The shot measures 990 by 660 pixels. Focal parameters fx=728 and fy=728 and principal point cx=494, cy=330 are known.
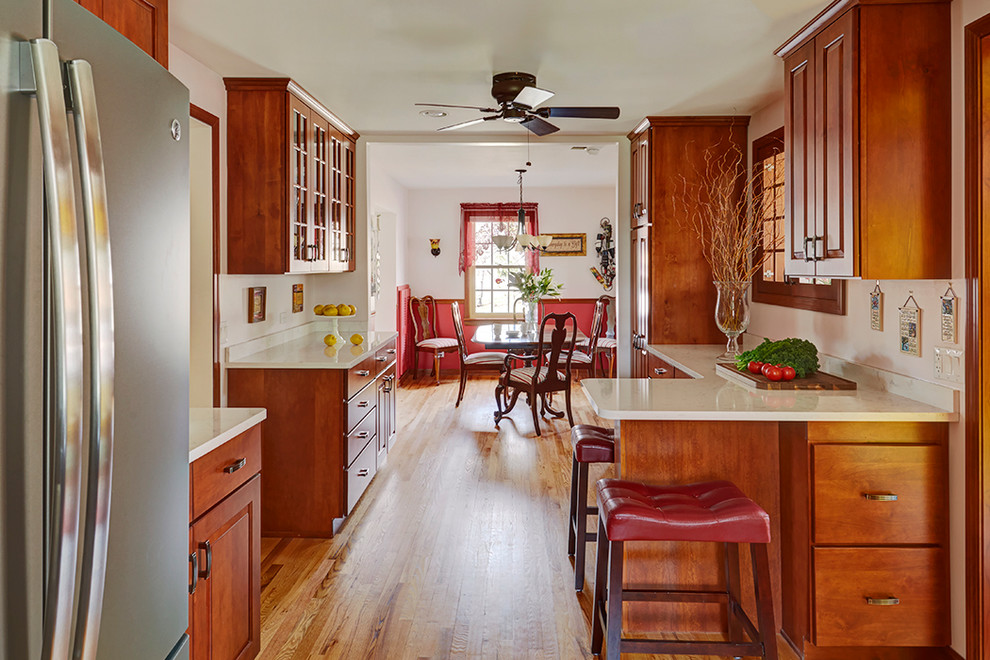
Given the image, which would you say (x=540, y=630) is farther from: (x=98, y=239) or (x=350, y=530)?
(x=98, y=239)

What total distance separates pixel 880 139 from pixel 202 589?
2.56 metres

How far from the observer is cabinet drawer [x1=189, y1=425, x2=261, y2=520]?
1884mm

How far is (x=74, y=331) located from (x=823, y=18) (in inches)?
110

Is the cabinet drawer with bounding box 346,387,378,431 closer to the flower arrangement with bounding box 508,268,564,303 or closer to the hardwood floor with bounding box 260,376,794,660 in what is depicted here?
the hardwood floor with bounding box 260,376,794,660

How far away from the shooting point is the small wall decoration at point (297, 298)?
4.89 meters

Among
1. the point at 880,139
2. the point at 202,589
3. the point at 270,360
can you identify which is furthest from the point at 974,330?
the point at 270,360

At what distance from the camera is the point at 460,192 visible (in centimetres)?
955

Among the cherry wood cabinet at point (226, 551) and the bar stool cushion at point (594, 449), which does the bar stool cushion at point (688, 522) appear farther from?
the cherry wood cabinet at point (226, 551)

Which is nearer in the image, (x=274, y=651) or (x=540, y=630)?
(x=274, y=651)

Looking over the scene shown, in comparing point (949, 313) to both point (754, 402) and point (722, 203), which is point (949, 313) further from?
point (722, 203)

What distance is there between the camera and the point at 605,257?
9.46m

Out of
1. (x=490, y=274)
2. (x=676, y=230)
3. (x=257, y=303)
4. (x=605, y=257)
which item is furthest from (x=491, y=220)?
(x=257, y=303)

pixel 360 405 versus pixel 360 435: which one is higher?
pixel 360 405

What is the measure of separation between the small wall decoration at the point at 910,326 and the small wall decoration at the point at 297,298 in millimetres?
3586
